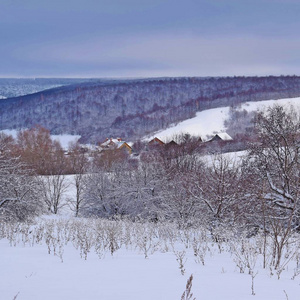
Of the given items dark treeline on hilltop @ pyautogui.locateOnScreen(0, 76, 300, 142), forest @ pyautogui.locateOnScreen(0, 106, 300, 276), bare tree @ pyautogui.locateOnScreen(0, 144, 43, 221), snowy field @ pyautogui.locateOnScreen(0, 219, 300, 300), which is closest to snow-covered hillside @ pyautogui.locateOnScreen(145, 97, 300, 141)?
dark treeline on hilltop @ pyautogui.locateOnScreen(0, 76, 300, 142)

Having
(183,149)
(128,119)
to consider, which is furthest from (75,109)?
(183,149)

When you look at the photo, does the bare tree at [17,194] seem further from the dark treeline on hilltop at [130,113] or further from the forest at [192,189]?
the dark treeline on hilltop at [130,113]

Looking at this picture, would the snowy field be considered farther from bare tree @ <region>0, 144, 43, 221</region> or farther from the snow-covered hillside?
the snow-covered hillside

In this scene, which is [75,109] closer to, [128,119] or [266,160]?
[128,119]

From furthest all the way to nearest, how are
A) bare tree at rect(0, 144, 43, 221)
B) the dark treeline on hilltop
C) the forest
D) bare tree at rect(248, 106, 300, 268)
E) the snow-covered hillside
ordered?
1. the dark treeline on hilltop
2. the snow-covered hillside
3. bare tree at rect(0, 144, 43, 221)
4. bare tree at rect(248, 106, 300, 268)
5. the forest

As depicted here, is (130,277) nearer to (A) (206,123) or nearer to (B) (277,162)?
(B) (277,162)

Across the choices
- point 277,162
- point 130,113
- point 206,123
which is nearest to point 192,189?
point 277,162

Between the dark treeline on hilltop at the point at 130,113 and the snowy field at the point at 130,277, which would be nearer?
the snowy field at the point at 130,277

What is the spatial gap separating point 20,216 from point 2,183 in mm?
3041

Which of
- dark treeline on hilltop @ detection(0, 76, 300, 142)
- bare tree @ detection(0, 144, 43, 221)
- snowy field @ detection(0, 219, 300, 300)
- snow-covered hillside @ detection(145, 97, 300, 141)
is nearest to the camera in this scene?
snowy field @ detection(0, 219, 300, 300)

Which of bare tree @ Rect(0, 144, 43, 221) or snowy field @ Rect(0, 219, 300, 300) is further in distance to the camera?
bare tree @ Rect(0, 144, 43, 221)

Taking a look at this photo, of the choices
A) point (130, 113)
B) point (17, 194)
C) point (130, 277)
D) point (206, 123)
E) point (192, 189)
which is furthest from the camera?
point (130, 113)

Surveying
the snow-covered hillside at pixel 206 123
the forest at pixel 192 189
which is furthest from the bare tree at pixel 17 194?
the snow-covered hillside at pixel 206 123

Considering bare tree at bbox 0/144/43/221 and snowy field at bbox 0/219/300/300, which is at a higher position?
snowy field at bbox 0/219/300/300
